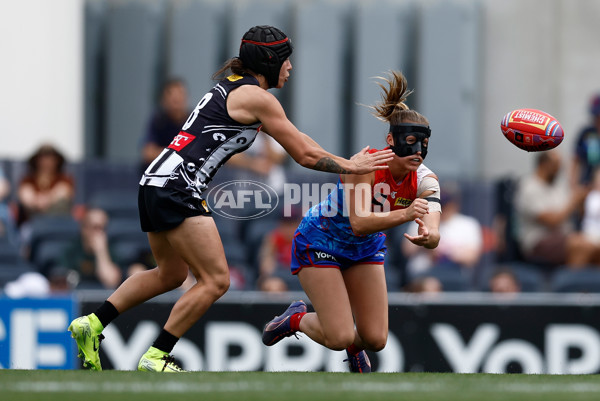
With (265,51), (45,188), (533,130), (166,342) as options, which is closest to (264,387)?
(166,342)

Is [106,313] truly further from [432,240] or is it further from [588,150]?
[588,150]

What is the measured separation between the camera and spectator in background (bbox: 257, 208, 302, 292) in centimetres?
1070

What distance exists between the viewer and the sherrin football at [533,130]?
735 centimetres

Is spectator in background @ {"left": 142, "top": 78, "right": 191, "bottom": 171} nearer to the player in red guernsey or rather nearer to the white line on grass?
the player in red guernsey

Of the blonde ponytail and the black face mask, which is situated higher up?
the blonde ponytail

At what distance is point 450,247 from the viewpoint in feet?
37.4

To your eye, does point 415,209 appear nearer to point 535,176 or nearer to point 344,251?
point 344,251

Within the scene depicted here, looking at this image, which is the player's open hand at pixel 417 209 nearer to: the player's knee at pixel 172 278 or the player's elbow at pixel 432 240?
the player's elbow at pixel 432 240

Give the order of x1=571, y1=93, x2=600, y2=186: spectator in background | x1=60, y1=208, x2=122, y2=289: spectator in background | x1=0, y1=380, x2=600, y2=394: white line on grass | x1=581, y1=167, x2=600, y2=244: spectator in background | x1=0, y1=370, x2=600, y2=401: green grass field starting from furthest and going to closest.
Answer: x1=571, y1=93, x2=600, y2=186: spectator in background → x1=581, y1=167, x2=600, y2=244: spectator in background → x1=60, y1=208, x2=122, y2=289: spectator in background → x1=0, y1=380, x2=600, y2=394: white line on grass → x1=0, y1=370, x2=600, y2=401: green grass field

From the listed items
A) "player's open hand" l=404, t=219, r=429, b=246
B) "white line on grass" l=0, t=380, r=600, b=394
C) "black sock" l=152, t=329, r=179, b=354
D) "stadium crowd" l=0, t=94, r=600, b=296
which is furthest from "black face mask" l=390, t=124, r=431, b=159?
"stadium crowd" l=0, t=94, r=600, b=296

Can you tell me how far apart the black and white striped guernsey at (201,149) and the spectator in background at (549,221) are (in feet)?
17.7

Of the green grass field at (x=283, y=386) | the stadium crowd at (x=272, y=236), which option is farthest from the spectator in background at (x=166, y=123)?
the green grass field at (x=283, y=386)

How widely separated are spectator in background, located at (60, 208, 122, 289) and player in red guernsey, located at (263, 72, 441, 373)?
3.48 metres

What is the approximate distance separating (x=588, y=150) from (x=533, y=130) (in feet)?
15.4
